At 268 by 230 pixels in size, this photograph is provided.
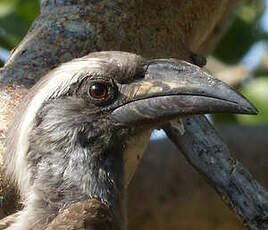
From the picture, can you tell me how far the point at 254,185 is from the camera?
4.49 m

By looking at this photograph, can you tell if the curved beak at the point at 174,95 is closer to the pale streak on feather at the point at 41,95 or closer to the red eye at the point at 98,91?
the red eye at the point at 98,91

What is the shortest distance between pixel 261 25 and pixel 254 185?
3184mm

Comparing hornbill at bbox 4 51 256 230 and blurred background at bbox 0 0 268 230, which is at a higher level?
hornbill at bbox 4 51 256 230

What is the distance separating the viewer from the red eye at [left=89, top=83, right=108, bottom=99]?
433 cm

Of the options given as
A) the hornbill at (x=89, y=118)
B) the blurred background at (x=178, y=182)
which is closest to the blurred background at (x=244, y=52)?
the blurred background at (x=178, y=182)

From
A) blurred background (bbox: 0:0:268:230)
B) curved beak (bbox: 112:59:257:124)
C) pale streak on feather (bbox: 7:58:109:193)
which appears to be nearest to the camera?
curved beak (bbox: 112:59:257:124)

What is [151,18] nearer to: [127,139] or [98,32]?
[98,32]

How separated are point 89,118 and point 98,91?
131 mm

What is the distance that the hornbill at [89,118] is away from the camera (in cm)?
425

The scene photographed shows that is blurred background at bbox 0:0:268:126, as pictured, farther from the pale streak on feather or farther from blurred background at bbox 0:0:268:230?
the pale streak on feather

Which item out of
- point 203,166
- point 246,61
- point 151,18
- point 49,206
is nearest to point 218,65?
point 246,61

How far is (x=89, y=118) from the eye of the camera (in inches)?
173

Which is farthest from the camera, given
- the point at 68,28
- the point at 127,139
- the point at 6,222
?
the point at 68,28

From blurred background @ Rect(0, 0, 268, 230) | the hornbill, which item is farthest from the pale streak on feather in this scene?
blurred background @ Rect(0, 0, 268, 230)
